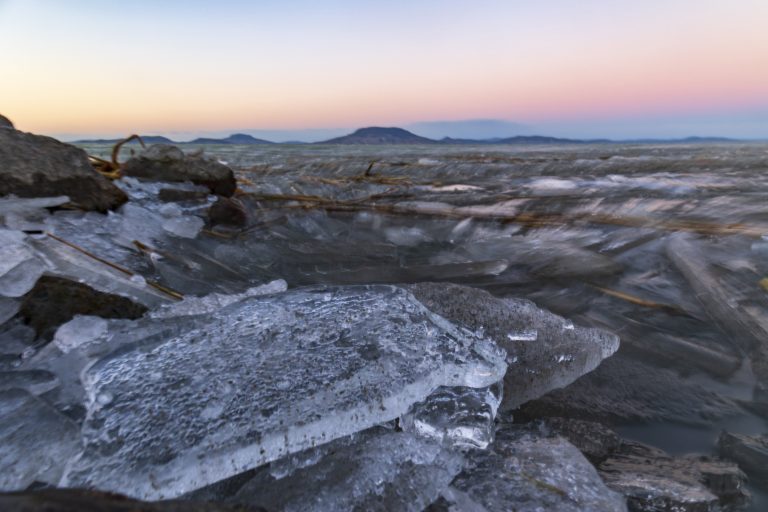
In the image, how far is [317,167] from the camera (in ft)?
29.3

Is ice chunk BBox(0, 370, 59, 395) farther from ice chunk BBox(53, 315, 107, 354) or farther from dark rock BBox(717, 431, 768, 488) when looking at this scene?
dark rock BBox(717, 431, 768, 488)

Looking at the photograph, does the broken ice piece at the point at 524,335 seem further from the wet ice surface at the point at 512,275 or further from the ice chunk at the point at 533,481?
the ice chunk at the point at 533,481

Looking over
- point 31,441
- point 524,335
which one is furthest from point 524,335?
point 31,441

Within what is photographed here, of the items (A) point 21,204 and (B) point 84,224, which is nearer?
(A) point 21,204

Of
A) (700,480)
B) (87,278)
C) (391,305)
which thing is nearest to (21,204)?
(87,278)

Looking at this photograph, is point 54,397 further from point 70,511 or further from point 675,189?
point 675,189

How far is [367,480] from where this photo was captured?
0.74 metres

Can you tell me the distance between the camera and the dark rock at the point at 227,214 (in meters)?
2.63

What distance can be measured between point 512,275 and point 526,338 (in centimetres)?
83

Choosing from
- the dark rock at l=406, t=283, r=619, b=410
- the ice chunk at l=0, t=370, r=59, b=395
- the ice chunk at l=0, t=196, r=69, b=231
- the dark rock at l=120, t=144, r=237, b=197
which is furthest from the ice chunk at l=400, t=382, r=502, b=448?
the dark rock at l=120, t=144, r=237, b=197

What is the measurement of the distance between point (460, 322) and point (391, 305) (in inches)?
8.8

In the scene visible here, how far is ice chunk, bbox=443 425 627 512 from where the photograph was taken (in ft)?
2.43

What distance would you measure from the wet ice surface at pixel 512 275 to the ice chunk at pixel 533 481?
43 millimetres

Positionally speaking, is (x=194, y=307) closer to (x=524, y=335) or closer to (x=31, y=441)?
(x=31, y=441)
